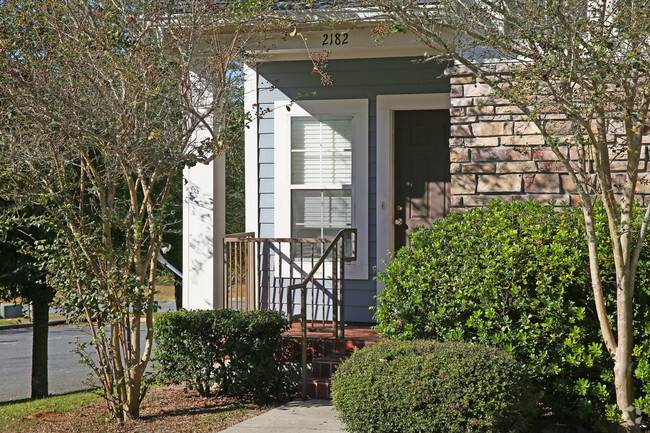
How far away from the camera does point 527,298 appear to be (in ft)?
15.3

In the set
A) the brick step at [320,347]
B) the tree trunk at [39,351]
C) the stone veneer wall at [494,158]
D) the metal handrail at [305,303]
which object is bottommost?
the tree trunk at [39,351]

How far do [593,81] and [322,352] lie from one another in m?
3.58

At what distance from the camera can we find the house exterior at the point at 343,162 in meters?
7.39

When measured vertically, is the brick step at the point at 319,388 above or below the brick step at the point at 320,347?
below

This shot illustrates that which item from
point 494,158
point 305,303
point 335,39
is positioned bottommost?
point 305,303

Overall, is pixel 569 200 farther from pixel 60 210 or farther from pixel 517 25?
pixel 60 210

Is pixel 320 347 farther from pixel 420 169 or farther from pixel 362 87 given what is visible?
pixel 362 87

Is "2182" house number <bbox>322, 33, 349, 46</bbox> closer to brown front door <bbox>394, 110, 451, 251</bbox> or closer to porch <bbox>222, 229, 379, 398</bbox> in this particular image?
brown front door <bbox>394, 110, 451, 251</bbox>

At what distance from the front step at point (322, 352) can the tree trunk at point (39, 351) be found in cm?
458

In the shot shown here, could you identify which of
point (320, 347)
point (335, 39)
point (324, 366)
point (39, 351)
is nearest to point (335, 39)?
point (335, 39)

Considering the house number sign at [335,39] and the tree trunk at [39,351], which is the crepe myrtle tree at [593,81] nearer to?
the house number sign at [335,39]

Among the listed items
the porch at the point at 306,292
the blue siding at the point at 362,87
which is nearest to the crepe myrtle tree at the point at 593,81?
the porch at the point at 306,292

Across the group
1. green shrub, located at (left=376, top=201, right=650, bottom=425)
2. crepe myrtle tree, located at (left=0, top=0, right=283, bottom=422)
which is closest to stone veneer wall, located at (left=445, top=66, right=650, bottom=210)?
green shrub, located at (left=376, top=201, right=650, bottom=425)

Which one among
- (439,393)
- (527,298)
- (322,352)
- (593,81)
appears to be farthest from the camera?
(322,352)
